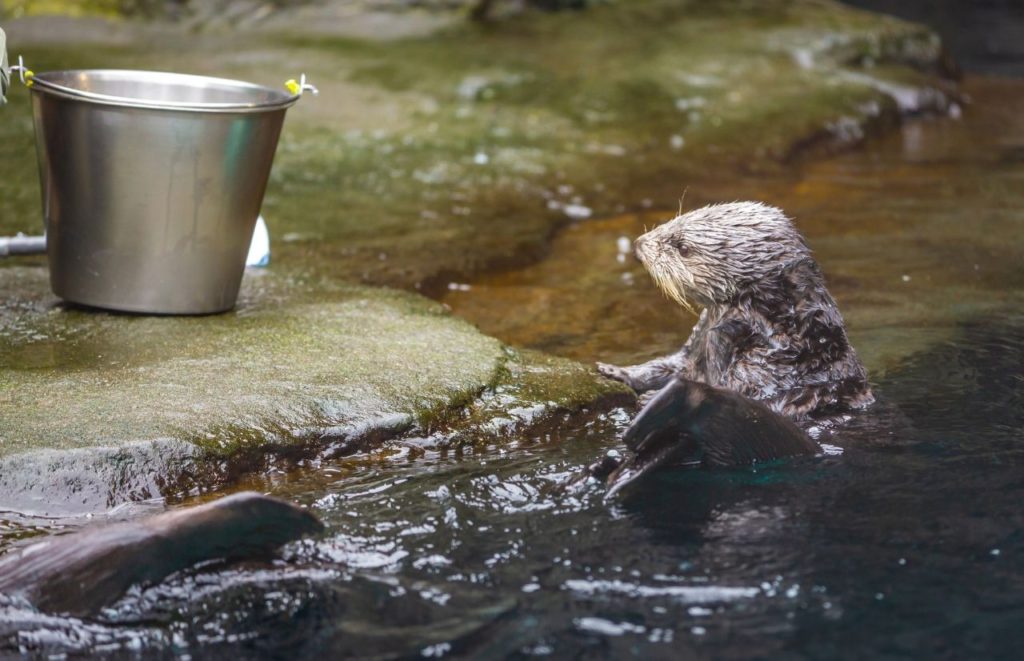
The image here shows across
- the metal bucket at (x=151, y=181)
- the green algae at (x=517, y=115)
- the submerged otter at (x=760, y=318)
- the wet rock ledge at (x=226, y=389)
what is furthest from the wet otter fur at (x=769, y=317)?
the green algae at (x=517, y=115)

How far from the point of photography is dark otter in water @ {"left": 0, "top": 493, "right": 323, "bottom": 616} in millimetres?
2670

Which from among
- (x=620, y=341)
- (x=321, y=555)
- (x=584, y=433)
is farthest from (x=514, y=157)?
(x=321, y=555)

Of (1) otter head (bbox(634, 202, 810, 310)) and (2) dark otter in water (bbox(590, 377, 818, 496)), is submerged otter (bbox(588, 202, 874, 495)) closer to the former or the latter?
(1) otter head (bbox(634, 202, 810, 310))

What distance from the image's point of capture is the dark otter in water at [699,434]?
317 cm

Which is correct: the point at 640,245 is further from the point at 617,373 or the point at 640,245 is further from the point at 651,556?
the point at 651,556

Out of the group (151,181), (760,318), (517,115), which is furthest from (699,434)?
(517,115)

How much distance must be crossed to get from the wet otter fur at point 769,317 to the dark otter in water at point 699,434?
42 centimetres

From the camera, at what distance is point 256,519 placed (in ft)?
8.89

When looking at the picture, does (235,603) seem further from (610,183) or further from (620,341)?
(610,183)

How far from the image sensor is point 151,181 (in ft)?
14.4

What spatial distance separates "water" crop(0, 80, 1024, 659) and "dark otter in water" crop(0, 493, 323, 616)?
0.16 feet

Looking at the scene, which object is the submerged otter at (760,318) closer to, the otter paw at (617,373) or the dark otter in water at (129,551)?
the otter paw at (617,373)

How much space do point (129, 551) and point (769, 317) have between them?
7.05 ft

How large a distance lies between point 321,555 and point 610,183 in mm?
5158
